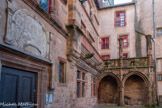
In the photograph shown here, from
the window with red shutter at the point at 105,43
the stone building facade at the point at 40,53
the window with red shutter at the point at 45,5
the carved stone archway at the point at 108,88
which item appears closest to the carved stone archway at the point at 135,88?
the carved stone archway at the point at 108,88

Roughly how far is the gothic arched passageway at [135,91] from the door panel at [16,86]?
13.9m

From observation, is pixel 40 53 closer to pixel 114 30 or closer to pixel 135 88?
pixel 135 88

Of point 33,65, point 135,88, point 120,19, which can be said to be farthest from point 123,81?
point 33,65

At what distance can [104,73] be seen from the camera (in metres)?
17.7

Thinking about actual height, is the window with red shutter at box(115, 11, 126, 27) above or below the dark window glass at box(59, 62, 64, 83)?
above

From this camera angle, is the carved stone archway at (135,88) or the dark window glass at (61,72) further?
the carved stone archway at (135,88)

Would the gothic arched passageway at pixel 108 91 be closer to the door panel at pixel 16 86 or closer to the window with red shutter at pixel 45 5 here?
the window with red shutter at pixel 45 5

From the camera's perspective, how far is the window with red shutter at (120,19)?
22641 mm

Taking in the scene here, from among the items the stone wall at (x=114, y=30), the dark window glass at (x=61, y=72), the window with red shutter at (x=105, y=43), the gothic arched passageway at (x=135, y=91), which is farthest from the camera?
the window with red shutter at (x=105, y=43)

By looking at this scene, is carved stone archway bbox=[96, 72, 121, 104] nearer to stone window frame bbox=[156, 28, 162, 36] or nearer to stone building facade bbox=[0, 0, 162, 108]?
stone building facade bbox=[0, 0, 162, 108]

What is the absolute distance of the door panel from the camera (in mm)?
4102

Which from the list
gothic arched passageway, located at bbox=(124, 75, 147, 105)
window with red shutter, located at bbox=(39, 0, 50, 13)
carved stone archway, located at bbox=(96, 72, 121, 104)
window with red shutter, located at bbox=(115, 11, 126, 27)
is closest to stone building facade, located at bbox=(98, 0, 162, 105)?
window with red shutter, located at bbox=(115, 11, 126, 27)

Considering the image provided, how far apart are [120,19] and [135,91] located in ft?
30.3

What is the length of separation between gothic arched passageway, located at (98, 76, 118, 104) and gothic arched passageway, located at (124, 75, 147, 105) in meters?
1.02
